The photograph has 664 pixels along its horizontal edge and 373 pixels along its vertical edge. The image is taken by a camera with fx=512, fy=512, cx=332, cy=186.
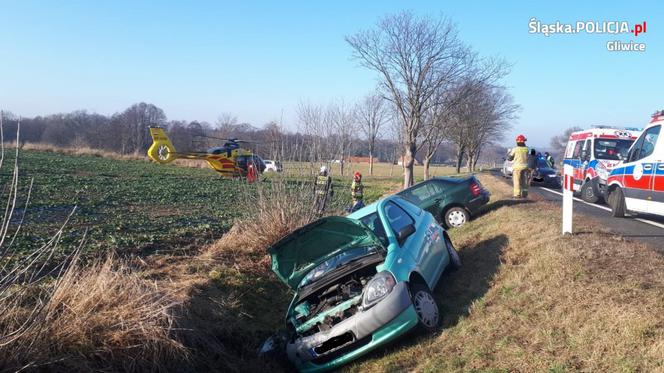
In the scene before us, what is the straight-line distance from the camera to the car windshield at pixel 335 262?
6352 millimetres

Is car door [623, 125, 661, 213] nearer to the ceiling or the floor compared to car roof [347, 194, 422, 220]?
nearer to the ceiling

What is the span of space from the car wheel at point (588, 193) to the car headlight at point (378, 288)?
38.0 ft

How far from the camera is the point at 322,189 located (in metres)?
12.5

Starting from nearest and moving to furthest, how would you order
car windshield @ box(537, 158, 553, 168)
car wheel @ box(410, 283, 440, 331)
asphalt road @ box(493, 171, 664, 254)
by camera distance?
1. car wheel @ box(410, 283, 440, 331)
2. asphalt road @ box(493, 171, 664, 254)
3. car windshield @ box(537, 158, 553, 168)

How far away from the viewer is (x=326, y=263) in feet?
22.0

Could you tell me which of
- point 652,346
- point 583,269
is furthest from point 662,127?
point 652,346

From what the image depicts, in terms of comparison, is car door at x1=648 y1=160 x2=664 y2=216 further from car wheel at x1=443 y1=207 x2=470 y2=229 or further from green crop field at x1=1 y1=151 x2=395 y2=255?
green crop field at x1=1 y1=151 x2=395 y2=255

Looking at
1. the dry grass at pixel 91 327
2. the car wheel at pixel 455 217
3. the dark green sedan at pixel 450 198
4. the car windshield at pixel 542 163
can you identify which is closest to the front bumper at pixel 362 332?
the dry grass at pixel 91 327

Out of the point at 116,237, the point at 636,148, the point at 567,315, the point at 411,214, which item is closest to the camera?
the point at 567,315

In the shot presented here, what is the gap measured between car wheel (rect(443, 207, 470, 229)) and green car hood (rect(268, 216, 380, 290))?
6055 millimetres

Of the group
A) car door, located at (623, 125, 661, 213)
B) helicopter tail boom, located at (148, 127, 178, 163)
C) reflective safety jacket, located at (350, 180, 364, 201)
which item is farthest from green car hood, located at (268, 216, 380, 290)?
helicopter tail boom, located at (148, 127, 178, 163)

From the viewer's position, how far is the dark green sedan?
12.2m

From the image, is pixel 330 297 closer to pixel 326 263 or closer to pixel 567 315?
pixel 326 263

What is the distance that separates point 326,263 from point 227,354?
165 centimetres
